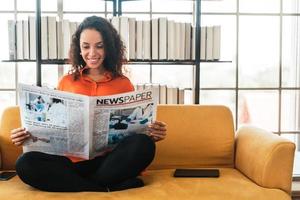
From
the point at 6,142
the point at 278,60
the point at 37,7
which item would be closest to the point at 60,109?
the point at 6,142

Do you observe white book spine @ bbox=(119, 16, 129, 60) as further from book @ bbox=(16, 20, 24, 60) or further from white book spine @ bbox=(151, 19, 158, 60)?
book @ bbox=(16, 20, 24, 60)

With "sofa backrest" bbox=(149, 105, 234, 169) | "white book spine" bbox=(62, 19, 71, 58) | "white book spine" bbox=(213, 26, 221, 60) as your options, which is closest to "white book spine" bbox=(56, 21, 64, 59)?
"white book spine" bbox=(62, 19, 71, 58)

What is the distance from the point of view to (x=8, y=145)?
233cm

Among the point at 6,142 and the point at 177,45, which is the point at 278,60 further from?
the point at 6,142

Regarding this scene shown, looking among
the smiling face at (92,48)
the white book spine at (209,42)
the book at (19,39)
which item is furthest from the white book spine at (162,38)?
the book at (19,39)

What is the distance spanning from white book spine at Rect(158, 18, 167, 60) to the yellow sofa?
57cm

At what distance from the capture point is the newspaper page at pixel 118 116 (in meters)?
1.87

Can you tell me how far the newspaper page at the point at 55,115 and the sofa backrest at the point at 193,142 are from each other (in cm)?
59

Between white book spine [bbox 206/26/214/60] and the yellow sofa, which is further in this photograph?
white book spine [bbox 206/26/214/60]

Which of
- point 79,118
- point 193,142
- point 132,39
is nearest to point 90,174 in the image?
point 79,118

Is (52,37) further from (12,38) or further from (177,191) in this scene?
(177,191)

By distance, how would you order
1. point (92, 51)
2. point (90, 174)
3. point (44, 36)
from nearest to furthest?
point (90, 174) < point (92, 51) < point (44, 36)

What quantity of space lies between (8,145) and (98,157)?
593mm

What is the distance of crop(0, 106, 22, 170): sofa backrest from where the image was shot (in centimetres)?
233
